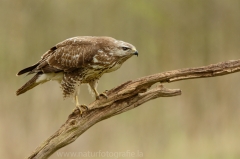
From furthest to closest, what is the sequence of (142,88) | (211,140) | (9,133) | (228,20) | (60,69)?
1. (228,20)
2. (211,140)
3. (9,133)
4. (60,69)
5. (142,88)

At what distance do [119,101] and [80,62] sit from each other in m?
0.43

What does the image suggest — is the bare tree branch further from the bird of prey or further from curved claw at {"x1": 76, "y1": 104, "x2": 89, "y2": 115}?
the bird of prey

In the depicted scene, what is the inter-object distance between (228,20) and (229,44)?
0.26m

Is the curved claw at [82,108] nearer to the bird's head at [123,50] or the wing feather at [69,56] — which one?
the wing feather at [69,56]

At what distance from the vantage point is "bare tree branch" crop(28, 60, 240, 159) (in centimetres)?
272

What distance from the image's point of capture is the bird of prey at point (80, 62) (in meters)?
2.99

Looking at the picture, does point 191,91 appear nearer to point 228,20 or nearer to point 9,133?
point 228,20

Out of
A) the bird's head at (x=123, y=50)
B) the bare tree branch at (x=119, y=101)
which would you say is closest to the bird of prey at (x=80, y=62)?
the bird's head at (x=123, y=50)

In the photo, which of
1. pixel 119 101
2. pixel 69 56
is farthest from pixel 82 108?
pixel 69 56

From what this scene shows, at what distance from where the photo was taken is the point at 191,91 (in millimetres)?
4500

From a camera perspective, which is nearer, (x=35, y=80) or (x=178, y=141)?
(x=35, y=80)

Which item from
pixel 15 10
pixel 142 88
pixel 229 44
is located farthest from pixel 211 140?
pixel 15 10

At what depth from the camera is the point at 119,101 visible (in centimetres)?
285

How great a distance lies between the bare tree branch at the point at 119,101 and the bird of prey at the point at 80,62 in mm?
149
